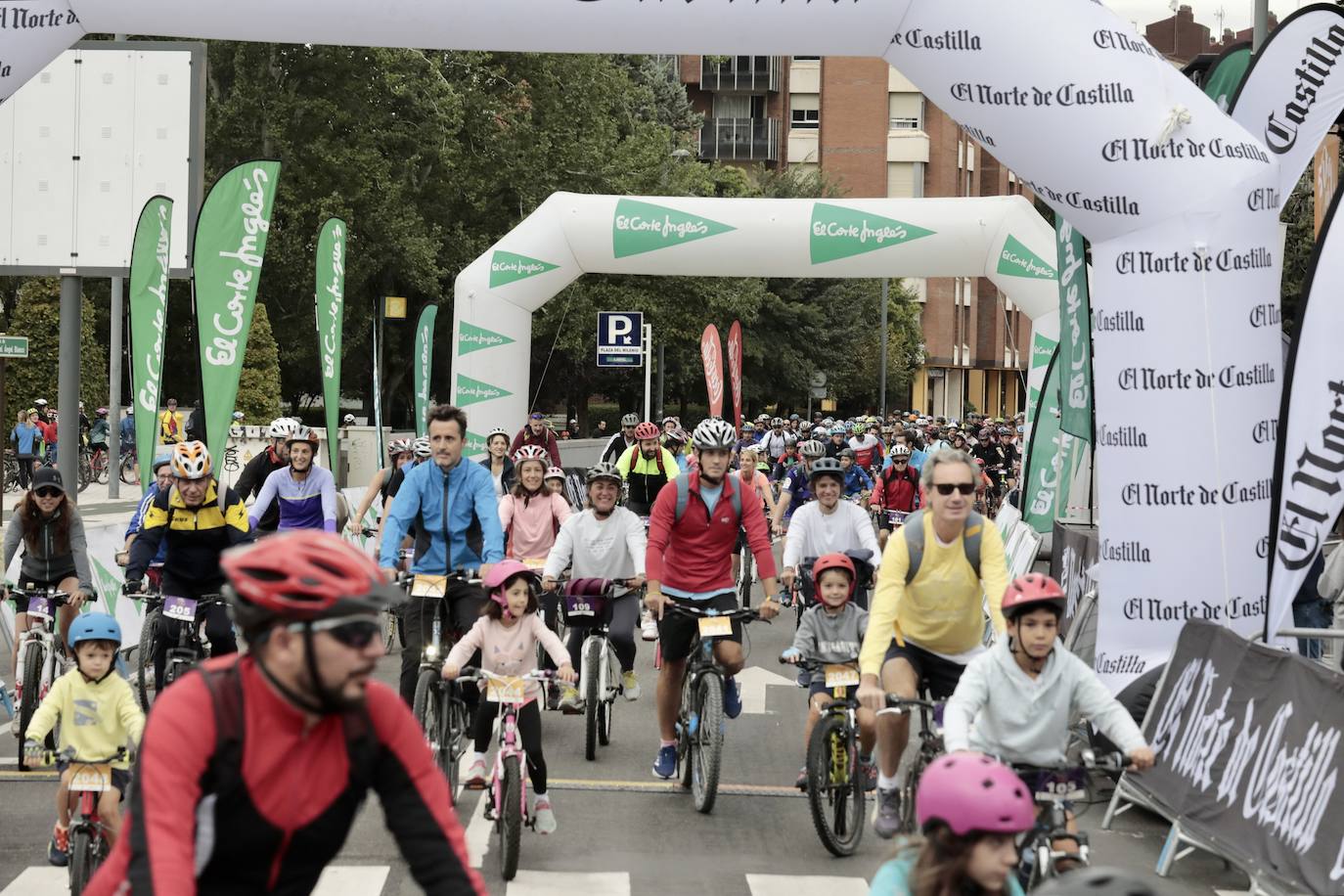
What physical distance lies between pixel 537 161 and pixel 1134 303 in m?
36.3

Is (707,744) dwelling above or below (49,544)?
below

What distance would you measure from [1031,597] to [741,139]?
85787 mm

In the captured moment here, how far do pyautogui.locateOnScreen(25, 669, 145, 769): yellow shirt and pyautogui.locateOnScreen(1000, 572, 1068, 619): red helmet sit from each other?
11.2 ft

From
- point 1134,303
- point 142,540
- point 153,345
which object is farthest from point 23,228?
point 1134,303

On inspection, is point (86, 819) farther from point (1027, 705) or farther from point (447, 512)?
point (1027, 705)

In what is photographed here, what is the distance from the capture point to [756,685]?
13812mm

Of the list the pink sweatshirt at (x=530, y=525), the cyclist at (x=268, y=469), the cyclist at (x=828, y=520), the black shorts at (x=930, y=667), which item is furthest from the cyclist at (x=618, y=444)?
the black shorts at (x=930, y=667)

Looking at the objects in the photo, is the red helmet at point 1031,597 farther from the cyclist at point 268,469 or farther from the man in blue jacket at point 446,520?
the cyclist at point 268,469

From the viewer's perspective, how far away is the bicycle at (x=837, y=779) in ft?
26.9

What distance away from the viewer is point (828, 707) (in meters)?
8.37

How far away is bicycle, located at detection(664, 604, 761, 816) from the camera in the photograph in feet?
29.6

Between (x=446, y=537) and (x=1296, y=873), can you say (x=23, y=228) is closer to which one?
(x=446, y=537)

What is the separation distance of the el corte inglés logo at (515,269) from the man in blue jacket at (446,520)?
40.8ft

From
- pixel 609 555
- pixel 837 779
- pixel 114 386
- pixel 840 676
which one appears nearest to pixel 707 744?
pixel 840 676
